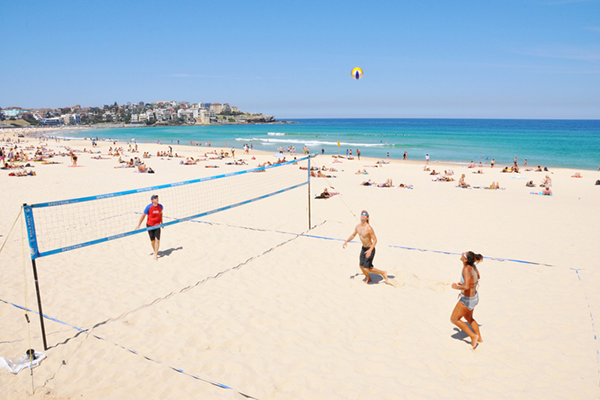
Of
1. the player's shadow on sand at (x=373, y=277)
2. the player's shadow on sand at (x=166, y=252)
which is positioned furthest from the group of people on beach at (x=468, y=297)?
the player's shadow on sand at (x=166, y=252)

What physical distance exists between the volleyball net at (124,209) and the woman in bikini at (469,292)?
184 inches

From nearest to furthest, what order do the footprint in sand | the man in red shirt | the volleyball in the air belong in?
the footprint in sand, the man in red shirt, the volleyball in the air

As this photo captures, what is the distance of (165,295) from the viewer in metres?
5.66

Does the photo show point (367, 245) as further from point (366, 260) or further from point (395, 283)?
point (395, 283)

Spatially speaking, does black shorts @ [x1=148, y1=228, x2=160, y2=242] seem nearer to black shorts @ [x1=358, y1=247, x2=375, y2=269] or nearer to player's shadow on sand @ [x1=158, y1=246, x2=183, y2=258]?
player's shadow on sand @ [x1=158, y1=246, x2=183, y2=258]

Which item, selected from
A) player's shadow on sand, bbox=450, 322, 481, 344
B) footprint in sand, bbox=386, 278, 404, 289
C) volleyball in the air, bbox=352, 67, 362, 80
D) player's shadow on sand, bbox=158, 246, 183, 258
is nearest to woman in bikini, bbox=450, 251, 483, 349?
player's shadow on sand, bbox=450, 322, 481, 344

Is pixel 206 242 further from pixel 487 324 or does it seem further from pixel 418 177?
pixel 418 177

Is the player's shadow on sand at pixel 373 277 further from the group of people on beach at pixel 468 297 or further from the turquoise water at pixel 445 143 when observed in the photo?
the turquoise water at pixel 445 143

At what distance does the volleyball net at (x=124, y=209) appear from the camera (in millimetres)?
7441

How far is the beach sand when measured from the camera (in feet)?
12.5

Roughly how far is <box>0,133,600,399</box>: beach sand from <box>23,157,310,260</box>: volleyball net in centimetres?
86

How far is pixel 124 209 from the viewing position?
11305mm

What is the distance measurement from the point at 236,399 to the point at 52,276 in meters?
4.67

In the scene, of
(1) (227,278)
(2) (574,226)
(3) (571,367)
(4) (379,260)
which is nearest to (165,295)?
(1) (227,278)
